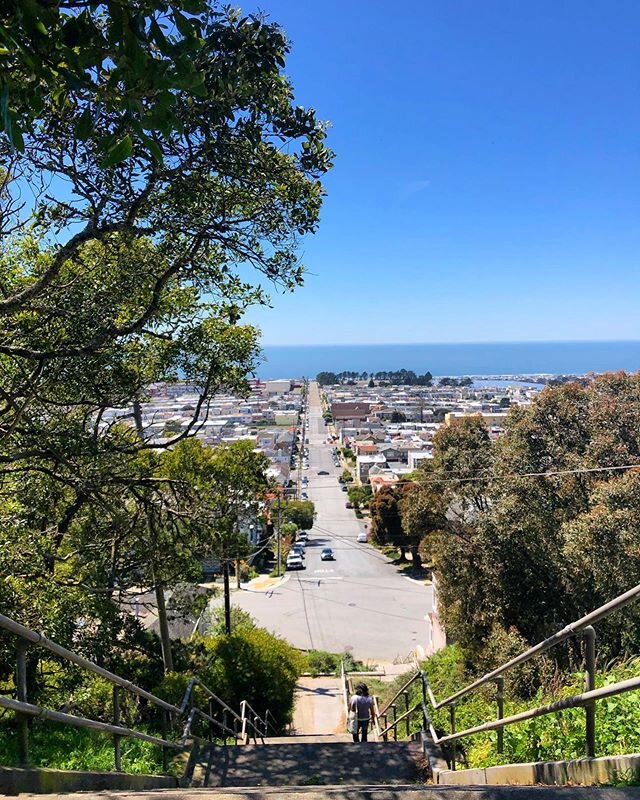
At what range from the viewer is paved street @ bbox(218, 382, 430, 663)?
21.6 metres

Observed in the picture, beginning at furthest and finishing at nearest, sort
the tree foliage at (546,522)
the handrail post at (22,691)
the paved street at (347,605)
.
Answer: the paved street at (347,605)
the tree foliage at (546,522)
the handrail post at (22,691)

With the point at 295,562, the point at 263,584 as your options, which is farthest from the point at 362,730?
the point at 295,562

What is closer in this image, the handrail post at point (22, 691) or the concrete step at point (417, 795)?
the concrete step at point (417, 795)

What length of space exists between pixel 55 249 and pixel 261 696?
818 centimetres

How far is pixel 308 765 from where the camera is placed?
17.3ft

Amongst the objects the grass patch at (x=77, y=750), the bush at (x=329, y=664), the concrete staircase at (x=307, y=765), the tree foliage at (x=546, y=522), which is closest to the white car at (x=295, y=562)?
the bush at (x=329, y=664)

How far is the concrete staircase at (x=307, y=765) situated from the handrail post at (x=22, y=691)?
3.05 meters

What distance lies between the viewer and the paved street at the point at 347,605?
21.6 m

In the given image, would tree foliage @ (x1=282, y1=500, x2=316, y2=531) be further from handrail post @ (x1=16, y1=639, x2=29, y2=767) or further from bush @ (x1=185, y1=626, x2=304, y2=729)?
handrail post @ (x1=16, y1=639, x2=29, y2=767)

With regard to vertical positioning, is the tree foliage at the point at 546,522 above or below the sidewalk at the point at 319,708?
above

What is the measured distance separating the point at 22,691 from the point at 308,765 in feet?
13.0

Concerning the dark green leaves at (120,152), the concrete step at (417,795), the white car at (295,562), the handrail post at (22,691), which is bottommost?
the white car at (295,562)

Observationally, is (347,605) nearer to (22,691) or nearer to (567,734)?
(567,734)

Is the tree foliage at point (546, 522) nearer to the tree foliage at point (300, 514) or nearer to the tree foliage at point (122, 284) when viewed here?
the tree foliage at point (122, 284)
